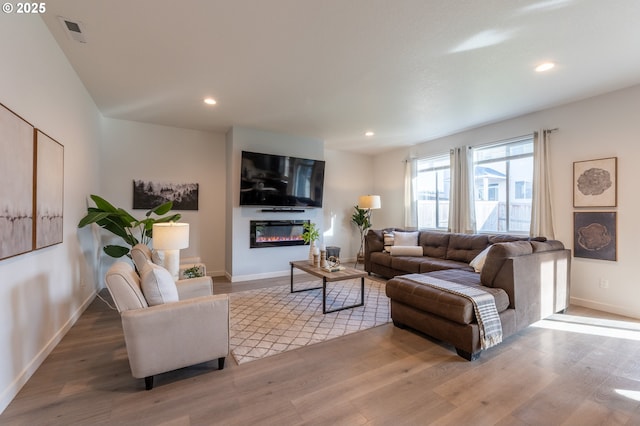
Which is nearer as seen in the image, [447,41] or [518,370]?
[518,370]

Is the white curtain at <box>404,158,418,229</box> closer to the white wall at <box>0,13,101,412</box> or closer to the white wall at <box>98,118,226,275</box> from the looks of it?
the white wall at <box>98,118,226,275</box>

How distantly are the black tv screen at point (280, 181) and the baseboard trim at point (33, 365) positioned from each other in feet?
9.24

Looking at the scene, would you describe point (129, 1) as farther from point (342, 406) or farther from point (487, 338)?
point (487, 338)

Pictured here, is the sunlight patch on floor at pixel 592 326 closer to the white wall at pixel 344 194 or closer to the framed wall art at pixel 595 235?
the framed wall art at pixel 595 235

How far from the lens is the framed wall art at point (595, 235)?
3.60 m

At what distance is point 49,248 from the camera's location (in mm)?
2582

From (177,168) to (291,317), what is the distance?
3598 mm

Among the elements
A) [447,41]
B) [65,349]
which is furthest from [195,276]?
[447,41]

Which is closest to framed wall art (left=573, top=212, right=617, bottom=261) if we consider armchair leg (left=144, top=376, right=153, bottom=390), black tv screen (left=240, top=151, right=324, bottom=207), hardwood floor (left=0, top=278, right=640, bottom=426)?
hardwood floor (left=0, top=278, right=640, bottom=426)

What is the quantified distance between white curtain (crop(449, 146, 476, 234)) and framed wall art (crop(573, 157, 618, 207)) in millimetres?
1477

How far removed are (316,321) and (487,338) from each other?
174 cm

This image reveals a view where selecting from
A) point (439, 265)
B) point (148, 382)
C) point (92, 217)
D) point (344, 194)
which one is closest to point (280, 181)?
point (344, 194)

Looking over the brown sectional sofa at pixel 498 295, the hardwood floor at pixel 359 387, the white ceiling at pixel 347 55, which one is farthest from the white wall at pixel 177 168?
the brown sectional sofa at pixel 498 295

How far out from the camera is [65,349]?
102 inches
